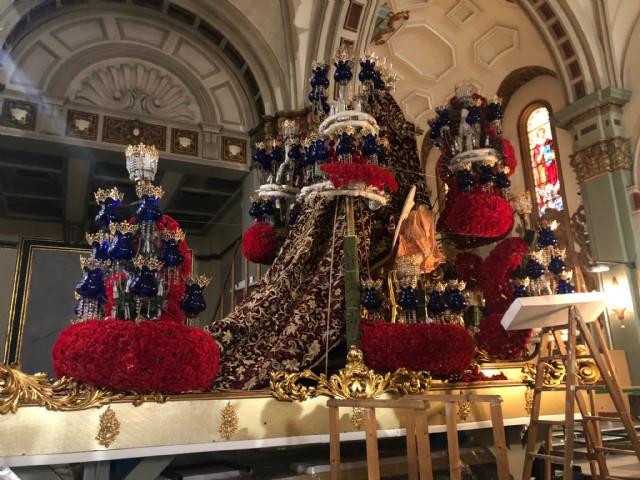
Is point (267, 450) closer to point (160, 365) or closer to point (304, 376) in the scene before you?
point (304, 376)

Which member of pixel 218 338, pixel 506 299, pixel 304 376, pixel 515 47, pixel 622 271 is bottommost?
pixel 304 376

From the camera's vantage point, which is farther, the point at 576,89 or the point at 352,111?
the point at 576,89

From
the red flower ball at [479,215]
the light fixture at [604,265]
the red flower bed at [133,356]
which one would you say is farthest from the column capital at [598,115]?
→ the red flower bed at [133,356]

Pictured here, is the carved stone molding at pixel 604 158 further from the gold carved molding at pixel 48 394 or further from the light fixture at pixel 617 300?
the gold carved molding at pixel 48 394

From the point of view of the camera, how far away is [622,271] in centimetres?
791

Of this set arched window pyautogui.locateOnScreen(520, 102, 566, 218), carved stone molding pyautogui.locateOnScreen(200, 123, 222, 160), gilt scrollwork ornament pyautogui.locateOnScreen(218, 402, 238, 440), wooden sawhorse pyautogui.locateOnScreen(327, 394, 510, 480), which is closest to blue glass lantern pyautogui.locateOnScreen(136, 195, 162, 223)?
gilt scrollwork ornament pyautogui.locateOnScreen(218, 402, 238, 440)

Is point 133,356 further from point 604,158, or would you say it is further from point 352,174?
point 604,158

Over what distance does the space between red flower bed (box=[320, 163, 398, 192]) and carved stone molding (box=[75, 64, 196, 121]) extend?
449cm

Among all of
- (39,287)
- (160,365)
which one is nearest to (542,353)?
(160,365)

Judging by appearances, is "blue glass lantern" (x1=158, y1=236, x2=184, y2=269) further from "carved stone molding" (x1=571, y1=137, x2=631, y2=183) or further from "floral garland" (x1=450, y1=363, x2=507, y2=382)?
"carved stone molding" (x1=571, y1=137, x2=631, y2=183)

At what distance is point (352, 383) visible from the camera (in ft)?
9.83

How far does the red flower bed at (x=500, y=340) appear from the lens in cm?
386

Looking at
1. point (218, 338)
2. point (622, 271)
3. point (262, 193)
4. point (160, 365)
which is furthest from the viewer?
point (622, 271)

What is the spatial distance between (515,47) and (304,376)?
9552 mm
